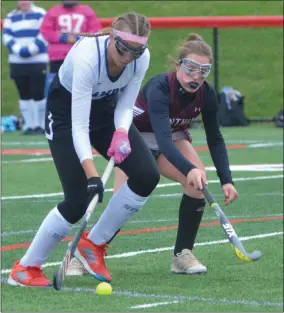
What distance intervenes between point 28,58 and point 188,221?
1056 centimetres

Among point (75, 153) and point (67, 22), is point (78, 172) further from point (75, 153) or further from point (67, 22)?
point (67, 22)

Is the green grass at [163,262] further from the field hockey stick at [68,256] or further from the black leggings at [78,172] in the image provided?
the black leggings at [78,172]

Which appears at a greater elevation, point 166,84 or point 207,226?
point 166,84

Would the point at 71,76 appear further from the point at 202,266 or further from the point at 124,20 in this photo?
the point at 202,266

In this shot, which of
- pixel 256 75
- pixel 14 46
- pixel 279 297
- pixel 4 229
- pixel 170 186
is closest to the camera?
pixel 279 297

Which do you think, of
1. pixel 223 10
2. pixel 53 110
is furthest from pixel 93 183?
pixel 223 10

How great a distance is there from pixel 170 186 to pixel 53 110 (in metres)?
5.05

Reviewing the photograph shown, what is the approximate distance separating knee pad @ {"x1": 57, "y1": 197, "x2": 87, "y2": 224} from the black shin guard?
916mm

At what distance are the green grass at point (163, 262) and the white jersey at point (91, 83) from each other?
35.5 inches

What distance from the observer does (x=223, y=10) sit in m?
27.0

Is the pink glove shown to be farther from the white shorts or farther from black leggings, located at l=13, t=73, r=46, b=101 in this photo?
black leggings, located at l=13, t=73, r=46, b=101

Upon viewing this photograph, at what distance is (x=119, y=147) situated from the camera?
6.96 meters

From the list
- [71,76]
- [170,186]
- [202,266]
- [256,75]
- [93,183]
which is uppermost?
[71,76]

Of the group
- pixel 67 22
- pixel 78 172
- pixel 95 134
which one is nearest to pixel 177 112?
pixel 95 134
